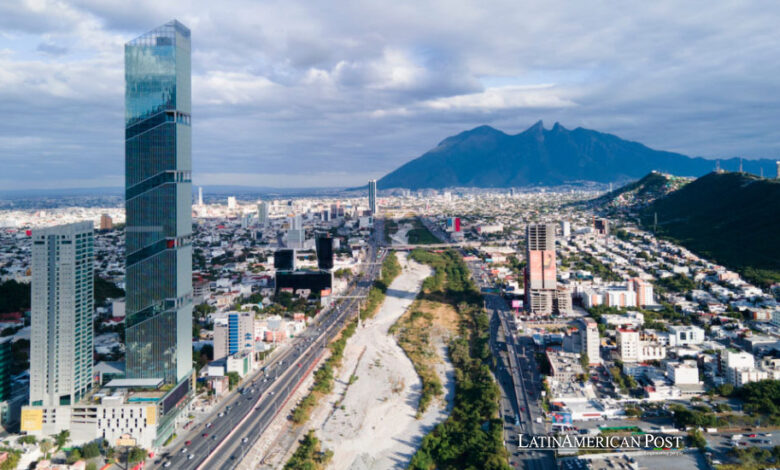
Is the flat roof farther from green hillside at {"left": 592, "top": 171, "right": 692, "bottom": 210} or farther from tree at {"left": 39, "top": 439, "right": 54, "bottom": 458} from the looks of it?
green hillside at {"left": 592, "top": 171, "right": 692, "bottom": 210}

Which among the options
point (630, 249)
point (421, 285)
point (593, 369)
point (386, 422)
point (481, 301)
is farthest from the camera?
point (630, 249)

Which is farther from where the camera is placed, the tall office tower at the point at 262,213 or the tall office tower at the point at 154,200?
the tall office tower at the point at 262,213

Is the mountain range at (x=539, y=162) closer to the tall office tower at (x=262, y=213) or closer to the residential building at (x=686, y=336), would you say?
the tall office tower at (x=262, y=213)

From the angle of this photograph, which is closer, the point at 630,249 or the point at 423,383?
the point at 423,383

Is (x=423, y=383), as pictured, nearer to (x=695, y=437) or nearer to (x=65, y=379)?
(x=695, y=437)

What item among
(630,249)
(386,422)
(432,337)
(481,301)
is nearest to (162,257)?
(386,422)

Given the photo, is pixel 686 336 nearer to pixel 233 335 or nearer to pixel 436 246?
pixel 233 335

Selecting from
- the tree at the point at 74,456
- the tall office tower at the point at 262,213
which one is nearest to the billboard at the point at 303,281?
the tree at the point at 74,456
